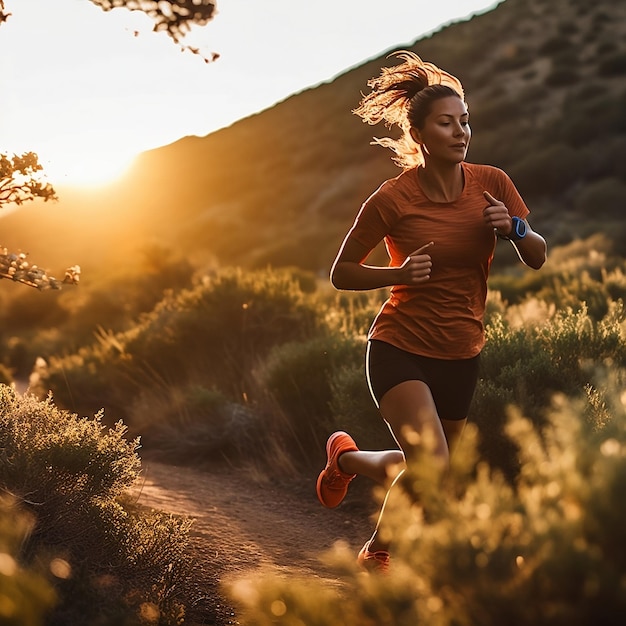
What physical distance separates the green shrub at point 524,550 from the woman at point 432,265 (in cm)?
168

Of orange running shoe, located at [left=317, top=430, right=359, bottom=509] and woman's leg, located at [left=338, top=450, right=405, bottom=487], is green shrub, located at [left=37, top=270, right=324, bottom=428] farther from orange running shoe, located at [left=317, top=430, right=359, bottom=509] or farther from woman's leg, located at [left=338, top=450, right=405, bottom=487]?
woman's leg, located at [left=338, top=450, right=405, bottom=487]

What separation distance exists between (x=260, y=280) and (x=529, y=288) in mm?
6898

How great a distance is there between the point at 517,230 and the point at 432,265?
442mm

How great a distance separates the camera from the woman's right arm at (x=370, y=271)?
4.04m

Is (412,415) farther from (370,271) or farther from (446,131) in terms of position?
(446,131)

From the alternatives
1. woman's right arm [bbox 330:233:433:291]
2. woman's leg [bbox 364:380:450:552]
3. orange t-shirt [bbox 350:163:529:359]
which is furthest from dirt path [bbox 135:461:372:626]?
woman's right arm [bbox 330:233:433:291]

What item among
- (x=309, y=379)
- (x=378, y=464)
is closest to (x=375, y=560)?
(x=378, y=464)

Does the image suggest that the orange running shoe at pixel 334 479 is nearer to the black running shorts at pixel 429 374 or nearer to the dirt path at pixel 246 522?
the dirt path at pixel 246 522

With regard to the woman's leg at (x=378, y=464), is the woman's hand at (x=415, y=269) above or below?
above

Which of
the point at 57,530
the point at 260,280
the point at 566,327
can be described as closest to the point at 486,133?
the point at 260,280

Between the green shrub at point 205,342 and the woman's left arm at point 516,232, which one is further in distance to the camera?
the green shrub at point 205,342

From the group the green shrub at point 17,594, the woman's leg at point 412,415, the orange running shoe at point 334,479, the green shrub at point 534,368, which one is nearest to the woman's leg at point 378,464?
the orange running shoe at point 334,479

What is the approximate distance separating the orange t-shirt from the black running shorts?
1.8 inches

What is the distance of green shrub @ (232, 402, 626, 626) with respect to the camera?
7.13 feet
